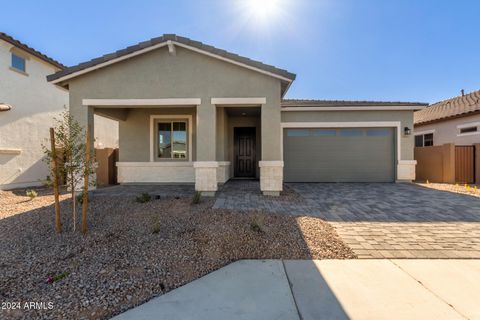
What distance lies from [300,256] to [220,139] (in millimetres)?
6797

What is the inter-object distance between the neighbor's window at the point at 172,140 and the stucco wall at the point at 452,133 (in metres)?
14.9

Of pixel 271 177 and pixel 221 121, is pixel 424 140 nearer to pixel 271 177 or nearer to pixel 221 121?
pixel 271 177

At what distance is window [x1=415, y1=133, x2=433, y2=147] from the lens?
1534 cm

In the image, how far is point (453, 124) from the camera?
13.7m

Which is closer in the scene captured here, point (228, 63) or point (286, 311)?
point (286, 311)

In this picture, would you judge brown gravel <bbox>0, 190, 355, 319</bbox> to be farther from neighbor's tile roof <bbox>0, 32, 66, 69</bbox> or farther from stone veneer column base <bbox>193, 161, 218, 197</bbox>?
neighbor's tile roof <bbox>0, 32, 66, 69</bbox>

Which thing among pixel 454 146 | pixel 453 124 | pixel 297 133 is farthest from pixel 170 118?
pixel 453 124

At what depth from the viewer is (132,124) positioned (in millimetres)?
10250

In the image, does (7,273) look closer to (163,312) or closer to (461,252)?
(163,312)

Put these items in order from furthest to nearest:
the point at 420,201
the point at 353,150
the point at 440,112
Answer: the point at 440,112, the point at 353,150, the point at 420,201

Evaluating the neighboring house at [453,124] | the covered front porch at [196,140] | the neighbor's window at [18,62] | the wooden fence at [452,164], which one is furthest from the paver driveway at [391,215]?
the neighbor's window at [18,62]

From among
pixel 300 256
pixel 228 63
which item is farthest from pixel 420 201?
pixel 228 63

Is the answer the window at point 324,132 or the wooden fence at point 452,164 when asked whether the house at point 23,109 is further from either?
the wooden fence at point 452,164

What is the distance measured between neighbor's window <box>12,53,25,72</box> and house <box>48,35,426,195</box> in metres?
4.40
